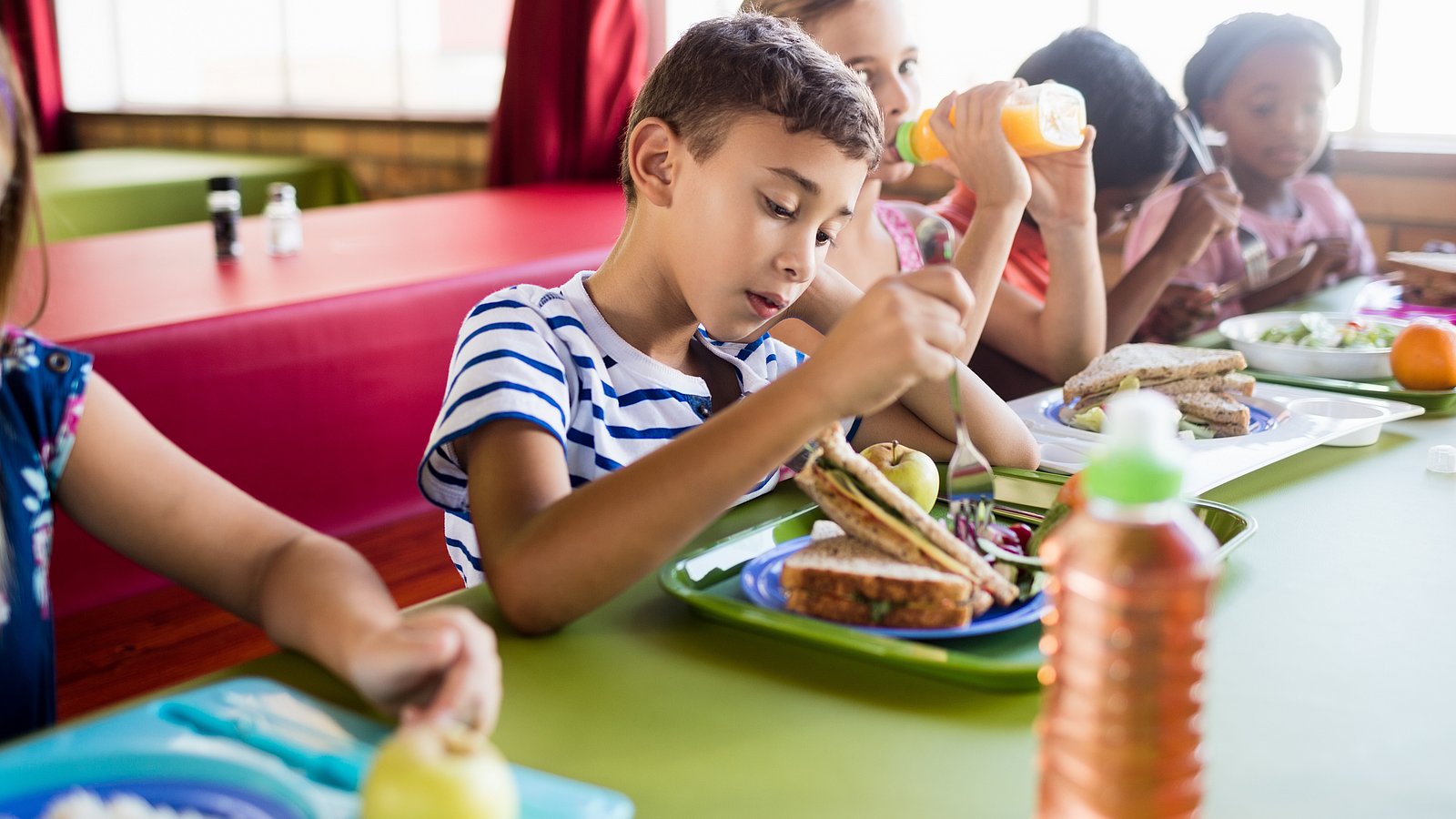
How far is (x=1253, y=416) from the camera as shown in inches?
49.6

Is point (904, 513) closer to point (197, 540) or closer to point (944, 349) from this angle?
point (944, 349)

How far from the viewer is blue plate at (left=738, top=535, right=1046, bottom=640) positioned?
0.72m

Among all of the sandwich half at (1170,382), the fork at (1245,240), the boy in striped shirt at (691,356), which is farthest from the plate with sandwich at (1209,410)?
the fork at (1245,240)

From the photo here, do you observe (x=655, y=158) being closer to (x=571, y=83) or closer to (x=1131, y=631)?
(x=1131, y=631)

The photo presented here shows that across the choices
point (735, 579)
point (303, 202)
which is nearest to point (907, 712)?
point (735, 579)

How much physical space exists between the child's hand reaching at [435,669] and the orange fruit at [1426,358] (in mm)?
1146

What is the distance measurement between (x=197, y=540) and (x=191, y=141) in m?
5.42

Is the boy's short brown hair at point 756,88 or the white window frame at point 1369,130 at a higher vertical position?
the boy's short brown hair at point 756,88

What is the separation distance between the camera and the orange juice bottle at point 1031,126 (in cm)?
139

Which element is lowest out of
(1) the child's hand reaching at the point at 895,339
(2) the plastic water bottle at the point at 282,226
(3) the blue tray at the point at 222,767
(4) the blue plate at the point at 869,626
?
(2) the plastic water bottle at the point at 282,226

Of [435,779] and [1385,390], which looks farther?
[1385,390]

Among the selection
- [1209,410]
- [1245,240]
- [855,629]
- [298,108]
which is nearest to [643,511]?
[855,629]

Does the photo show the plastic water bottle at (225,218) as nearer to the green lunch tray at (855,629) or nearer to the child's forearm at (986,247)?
the child's forearm at (986,247)

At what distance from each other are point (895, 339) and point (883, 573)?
14 cm
